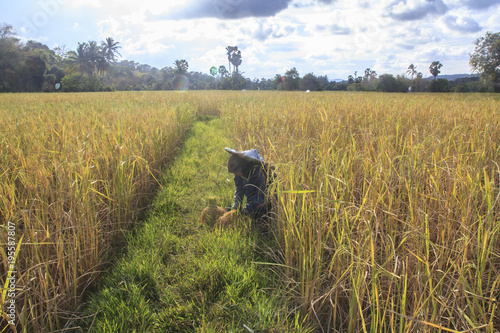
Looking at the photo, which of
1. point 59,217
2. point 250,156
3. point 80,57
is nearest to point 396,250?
point 250,156

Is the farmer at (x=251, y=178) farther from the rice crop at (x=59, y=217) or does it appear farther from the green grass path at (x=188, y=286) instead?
the rice crop at (x=59, y=217)

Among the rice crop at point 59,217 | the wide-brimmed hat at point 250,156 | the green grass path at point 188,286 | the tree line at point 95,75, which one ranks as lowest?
the green grass path at point 188,286

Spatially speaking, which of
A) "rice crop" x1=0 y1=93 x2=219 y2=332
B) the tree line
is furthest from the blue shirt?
the tree line

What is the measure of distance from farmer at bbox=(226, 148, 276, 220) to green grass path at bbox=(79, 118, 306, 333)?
0.23 m

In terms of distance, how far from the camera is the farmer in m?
2.26

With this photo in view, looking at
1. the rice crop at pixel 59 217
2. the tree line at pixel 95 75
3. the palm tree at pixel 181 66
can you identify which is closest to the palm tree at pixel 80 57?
the tree line at pixel 95 75

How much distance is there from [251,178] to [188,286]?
1.05 meters

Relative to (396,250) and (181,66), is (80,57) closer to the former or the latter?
(181,66)

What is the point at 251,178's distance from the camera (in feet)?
7.83

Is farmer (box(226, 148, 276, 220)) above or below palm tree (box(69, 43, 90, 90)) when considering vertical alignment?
below

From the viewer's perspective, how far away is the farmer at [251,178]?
226 cm

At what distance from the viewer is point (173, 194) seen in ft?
10.6

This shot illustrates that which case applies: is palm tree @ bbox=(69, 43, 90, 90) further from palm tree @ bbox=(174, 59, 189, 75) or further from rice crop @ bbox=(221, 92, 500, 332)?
rice crop @ bbox=(221, 92, 500, 332)

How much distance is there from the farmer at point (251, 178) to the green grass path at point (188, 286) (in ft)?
Answer: 0.75
